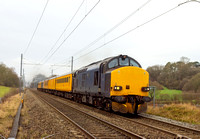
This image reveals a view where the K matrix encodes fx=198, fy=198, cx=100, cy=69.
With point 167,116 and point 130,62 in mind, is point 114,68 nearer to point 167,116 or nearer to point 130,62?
point 130,62

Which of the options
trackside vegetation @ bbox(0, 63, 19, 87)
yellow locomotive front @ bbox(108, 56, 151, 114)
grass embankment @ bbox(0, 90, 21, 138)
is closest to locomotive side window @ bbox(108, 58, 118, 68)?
yellow locomotive front @ bbox(108, 56, 151, 114)

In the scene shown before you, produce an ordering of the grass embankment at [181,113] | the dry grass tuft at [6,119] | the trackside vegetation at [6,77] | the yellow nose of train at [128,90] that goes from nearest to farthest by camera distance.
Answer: the dry grass tuft at [6,119]
the grass embankment at [181,113]
the yellow nose of train at [128,90]
the trackside vegetation at [6,77]

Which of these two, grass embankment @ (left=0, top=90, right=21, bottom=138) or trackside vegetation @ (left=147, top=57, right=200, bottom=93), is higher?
trackside vegetation @ (left=147, top=57, right=200, bottom=93)

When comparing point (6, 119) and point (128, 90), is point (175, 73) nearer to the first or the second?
point (128, 90)

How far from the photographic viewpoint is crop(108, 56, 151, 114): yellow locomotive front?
1121 centimetres

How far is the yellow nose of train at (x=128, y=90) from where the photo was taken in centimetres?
1120

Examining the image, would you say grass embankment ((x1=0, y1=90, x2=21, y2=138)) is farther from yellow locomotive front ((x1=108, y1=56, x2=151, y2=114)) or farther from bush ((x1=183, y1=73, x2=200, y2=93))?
bush ((x1=183, y1=73, x2=200, y2=93))

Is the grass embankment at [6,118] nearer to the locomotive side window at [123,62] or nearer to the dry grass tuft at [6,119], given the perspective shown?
the dry grass tuft at [6,119]

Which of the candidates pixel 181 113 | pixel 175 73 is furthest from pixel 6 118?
pixel 175 73

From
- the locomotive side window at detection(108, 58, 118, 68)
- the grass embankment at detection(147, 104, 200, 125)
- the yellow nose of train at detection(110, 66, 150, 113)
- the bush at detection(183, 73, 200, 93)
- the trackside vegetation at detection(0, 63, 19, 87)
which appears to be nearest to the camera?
the grass embankment at detection(147, 104, 200, 125)

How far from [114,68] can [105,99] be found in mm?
2211

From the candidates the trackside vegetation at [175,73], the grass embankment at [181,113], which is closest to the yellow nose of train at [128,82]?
the grass embankment at [181,113]

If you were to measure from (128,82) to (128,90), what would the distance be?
1.52 feet

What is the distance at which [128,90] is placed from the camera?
450 inches
